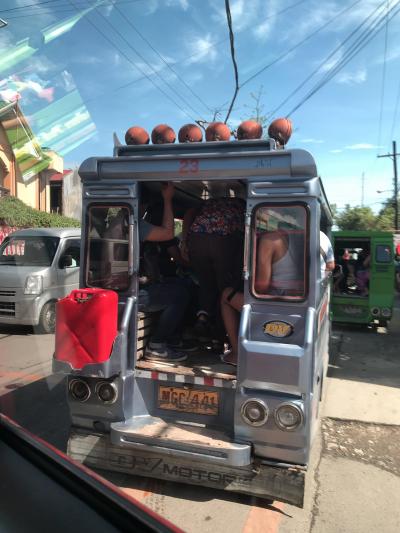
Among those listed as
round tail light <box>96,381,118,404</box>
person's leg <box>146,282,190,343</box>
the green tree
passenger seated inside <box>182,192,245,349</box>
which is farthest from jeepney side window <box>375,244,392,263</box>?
the green tree

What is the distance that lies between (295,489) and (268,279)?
4.75 ft

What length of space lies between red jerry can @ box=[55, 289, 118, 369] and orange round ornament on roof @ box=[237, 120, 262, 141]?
1691mm

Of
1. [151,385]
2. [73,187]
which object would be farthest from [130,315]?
[73,187]

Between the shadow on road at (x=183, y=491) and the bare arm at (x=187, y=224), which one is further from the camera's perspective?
the bare arm at (x=187, y=224)

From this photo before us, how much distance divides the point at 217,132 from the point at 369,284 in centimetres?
778

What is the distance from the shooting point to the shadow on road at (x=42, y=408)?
4.40m

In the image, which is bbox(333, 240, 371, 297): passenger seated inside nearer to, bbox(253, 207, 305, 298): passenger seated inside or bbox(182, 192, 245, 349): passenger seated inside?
bbox(182, 192, 245, 349): passenger seated inside

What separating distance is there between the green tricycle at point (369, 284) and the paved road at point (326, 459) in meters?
2.40

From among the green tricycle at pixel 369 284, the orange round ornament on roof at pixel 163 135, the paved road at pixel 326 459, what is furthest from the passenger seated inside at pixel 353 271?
the orange round ornament on roof at pixel 163 135

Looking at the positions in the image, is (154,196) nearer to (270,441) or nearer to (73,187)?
(270,441)

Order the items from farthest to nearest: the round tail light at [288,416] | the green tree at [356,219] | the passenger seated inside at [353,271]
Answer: the green tree at [356,219] → the passenger seated inside at [353,271] → the round tail light at [288,416]

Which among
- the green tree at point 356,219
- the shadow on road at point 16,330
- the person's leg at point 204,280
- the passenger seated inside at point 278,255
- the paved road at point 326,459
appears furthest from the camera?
the green tree at point 356,219

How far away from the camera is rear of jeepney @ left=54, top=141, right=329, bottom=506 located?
3027mm

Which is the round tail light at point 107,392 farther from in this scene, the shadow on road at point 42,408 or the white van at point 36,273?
the white van at point 36,273
